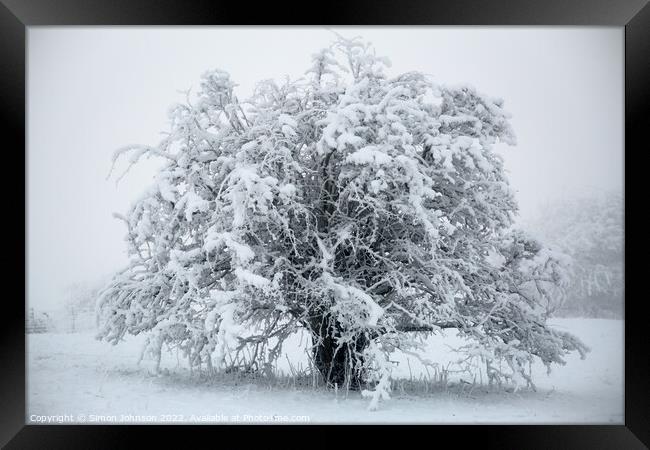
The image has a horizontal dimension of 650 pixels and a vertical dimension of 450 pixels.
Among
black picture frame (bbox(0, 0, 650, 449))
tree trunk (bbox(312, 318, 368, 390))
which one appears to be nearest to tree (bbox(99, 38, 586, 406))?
tree trunk (bbox(312, 318, 368, 390))

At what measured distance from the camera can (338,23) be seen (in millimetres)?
6516

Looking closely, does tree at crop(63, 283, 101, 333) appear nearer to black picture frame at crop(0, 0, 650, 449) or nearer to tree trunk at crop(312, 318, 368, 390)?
black picture frame at crop(0, 0, 650, 449)

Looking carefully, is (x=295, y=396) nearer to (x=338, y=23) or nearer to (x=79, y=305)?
(x=79, y=305)

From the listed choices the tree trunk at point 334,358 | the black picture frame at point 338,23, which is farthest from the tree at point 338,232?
the black picture frame at point 338,23

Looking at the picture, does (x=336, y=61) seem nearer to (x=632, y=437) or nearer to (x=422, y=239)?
(x=422, y=239)

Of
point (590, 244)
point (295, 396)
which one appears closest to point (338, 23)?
point (295, 396)

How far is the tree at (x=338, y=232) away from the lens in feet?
21.1

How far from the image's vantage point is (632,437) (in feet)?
21.5

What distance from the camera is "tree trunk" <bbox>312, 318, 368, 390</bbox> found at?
271 inches

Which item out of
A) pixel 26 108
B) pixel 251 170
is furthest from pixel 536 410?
pixel 26 108

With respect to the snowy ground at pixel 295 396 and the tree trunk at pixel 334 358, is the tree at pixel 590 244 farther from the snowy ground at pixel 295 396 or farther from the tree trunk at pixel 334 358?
the tree trunk at pixel 334 358

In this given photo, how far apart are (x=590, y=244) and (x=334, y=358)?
110 inches

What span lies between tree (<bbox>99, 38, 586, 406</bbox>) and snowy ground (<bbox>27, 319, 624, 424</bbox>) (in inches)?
10.5

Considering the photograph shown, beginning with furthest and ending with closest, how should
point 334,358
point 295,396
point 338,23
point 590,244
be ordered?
point 590,244 → point 334,358 → point 295,396 → point 338,23
